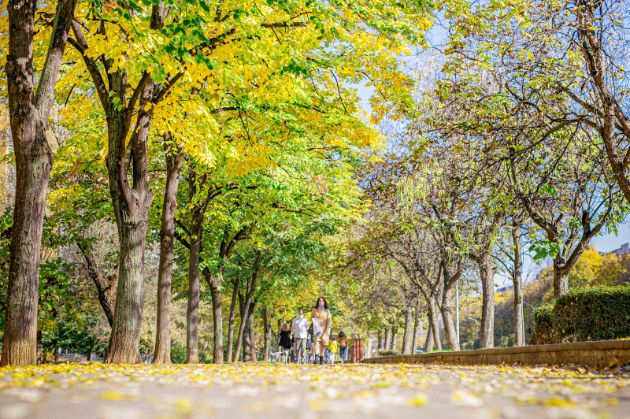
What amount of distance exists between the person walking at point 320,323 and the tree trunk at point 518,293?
699cm

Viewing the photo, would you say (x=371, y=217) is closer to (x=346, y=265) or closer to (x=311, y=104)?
(x=346, y=265)

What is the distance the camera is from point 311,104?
15914mm

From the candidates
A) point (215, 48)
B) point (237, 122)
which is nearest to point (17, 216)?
point (215, 48)

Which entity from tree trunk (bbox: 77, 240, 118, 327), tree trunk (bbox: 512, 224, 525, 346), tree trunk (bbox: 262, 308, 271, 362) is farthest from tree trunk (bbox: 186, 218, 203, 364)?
tree trunk (bbox: 262, 308, 271, 362)

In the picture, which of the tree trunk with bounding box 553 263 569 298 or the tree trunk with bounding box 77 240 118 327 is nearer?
the tree trunk with bounding box 553 263 569 298

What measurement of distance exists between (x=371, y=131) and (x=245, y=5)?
6697 mm

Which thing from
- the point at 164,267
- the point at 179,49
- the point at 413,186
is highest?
the point at 179,49

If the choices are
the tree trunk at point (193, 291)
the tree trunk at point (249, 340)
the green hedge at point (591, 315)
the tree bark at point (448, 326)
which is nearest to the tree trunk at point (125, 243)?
the tree trunk at point (193, 291)

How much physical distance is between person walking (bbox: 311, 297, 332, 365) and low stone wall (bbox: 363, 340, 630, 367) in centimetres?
399

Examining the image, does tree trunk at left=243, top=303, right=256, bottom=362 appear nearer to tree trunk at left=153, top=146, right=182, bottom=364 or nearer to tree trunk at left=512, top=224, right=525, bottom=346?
tree trunk at left=512, top=224, right=525, bottom=346

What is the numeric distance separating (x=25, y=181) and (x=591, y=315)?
1115cm

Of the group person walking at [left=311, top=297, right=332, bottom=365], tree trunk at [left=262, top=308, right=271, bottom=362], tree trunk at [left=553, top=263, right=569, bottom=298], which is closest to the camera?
tree trunk at [left=553, top=263, right=569, bottom=298]

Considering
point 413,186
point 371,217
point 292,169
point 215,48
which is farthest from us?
point 371,217

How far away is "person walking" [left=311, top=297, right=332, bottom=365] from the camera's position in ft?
57.9
